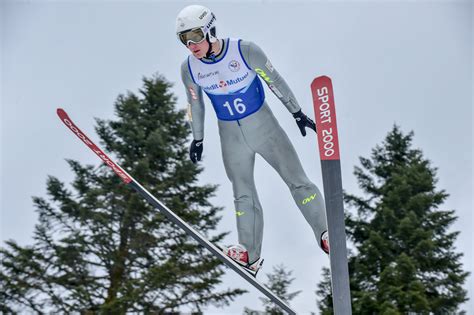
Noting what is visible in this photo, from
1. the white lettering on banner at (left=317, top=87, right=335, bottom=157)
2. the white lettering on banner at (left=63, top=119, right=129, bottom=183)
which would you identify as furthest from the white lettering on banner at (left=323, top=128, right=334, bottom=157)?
the white lettering on banner at (left=63, top=119, right=129, bottom=183)

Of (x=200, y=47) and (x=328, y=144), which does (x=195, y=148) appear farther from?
(x=328, y=144)

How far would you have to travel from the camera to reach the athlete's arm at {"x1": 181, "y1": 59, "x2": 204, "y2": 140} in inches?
237

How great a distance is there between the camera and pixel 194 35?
18.7ft

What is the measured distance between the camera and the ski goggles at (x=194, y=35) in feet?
18.6

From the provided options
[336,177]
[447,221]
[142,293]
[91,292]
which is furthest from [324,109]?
[447,221]

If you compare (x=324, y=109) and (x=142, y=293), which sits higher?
(x=142, y=293)

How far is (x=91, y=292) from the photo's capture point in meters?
15.1

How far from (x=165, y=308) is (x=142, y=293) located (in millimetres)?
745

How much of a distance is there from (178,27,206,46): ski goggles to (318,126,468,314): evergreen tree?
11.2 m

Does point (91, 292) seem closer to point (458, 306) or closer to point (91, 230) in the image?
point (91, 230)

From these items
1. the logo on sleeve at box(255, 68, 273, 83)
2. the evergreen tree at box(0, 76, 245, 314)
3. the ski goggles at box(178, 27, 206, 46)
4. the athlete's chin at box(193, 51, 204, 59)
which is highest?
the evergreen tree at box(0, 76, 245, 314)

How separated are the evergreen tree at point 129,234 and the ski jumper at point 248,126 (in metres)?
8.39

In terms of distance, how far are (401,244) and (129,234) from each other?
8.06 m

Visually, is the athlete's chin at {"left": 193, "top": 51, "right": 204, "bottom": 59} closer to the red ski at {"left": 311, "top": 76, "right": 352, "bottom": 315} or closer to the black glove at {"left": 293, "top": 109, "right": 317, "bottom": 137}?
the black glove at {"left": 293, "top": 109, "right": 317, "bottom": 137}
